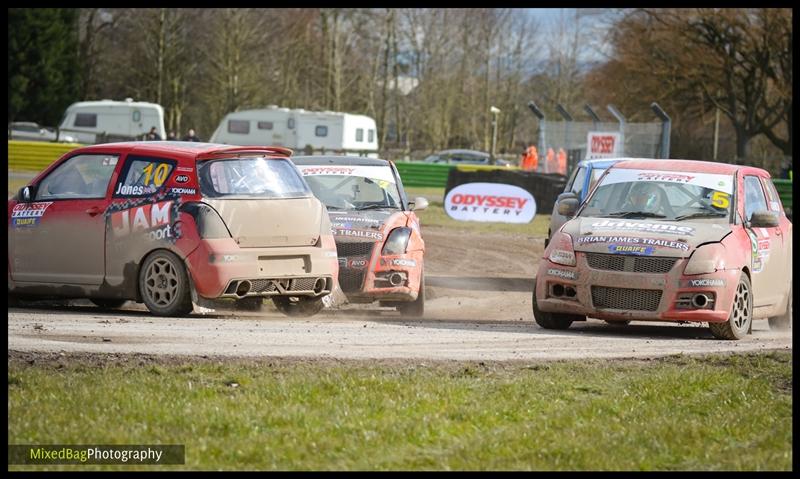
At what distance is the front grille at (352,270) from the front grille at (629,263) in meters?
2.52

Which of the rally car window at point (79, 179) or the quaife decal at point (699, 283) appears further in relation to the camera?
the rally car window at point (79, 179)

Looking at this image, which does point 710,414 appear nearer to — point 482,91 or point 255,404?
point 255,404

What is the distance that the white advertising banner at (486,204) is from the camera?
2662 centimetres

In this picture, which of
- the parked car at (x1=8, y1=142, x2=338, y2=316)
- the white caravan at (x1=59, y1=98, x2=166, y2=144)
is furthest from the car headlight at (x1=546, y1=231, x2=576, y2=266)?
the white caravan at (x1=59, y1=98, x2=166, y2=144)

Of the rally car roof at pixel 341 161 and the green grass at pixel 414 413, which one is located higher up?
the rally car roof at pixel 341 161

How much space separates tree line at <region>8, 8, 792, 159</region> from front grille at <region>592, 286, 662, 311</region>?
40696 mm

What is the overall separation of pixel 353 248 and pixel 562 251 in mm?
2380

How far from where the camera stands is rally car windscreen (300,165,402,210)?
1330 centimetres

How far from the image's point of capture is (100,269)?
36.0 feet

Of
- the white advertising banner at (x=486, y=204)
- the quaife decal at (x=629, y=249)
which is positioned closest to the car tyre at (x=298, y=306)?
the quaife decal at (x=629, y=249)

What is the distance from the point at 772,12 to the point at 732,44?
2.67 meters

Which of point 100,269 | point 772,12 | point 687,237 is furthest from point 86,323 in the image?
point 772,12
